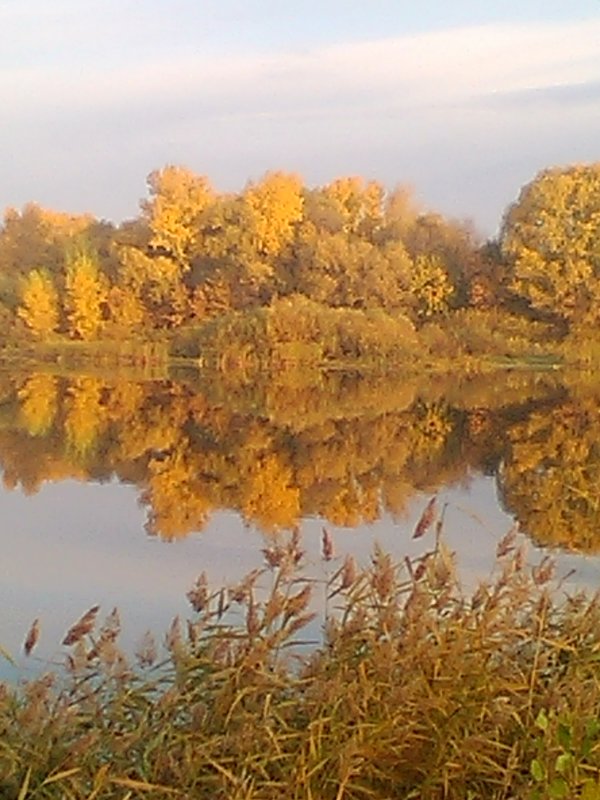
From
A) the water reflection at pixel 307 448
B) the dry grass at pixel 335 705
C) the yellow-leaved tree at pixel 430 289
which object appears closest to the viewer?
the dry grass at pixel 335 705

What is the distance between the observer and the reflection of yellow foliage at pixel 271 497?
928cm

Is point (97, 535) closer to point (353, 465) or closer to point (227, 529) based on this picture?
point (227, 529)

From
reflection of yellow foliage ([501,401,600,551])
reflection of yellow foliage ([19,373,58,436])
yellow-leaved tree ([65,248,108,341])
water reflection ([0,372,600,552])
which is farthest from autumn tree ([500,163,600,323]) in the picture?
reflection of yellow foliage ([501,401,600,551])

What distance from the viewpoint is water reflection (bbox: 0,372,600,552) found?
977 cm

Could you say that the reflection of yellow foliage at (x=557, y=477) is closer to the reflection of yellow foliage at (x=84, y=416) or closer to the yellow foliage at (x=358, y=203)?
the reflection of yellow foliage at (x=84, y=416)

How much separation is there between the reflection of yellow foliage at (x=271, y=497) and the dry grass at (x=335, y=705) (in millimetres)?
4820

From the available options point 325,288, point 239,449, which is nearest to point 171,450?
point 239,449

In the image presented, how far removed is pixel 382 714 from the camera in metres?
3.35

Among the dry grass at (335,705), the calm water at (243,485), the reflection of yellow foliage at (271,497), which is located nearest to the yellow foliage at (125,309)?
the calm water at (243,485)

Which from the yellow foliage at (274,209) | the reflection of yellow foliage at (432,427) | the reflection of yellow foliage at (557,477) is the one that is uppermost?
the yellow foliage at (274,209)

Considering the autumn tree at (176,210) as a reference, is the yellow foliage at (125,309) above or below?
below

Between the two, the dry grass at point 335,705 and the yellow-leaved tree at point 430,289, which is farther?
the yellow-leaved tree at point 430,289

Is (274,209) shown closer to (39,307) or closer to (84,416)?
(39,307)

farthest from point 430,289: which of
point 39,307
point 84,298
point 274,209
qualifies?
point 39,307
